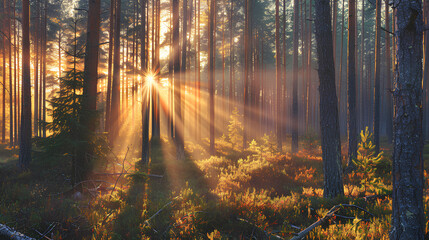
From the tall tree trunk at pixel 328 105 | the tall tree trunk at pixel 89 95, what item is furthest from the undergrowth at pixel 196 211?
the tall tree trunk at pixel 89 95

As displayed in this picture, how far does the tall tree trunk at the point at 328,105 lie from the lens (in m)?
6.49

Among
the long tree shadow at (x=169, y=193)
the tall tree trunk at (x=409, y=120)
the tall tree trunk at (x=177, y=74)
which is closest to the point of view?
the tall tree trunk at (x=409, y=120)

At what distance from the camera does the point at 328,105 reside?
6500 mm

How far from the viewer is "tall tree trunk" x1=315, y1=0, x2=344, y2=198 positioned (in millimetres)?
6492

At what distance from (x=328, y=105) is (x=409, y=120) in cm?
319

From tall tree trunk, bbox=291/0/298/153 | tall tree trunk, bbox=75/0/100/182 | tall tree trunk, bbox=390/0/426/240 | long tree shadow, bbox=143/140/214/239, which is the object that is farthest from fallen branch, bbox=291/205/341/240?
tall tree trunk, bbox=291/0/298/153

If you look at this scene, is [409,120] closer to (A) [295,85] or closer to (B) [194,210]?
(B) [194,210]

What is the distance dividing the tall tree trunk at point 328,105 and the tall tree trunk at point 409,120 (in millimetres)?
3028

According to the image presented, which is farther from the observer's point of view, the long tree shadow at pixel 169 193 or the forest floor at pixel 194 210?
the long tree shadow at pixel 169 193

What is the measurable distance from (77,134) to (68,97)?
47.1 inches

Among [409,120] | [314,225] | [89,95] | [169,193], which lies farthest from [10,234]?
[409,120]

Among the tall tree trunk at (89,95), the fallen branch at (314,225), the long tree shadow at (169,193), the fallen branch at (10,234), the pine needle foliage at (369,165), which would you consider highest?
the tall tree trunk at (89,95)

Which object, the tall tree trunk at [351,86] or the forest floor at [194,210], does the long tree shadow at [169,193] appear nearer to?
the forest floor at [194,210]

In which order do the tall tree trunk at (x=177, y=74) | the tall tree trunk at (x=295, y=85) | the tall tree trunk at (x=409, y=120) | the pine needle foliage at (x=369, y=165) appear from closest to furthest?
the tall tree trunk at (x=409, y=120), the pine needle foliage at (x=369, y=165), the tall tree trunk at (x=177, y=74), the tall tree trunk at (x=295, y=85)
